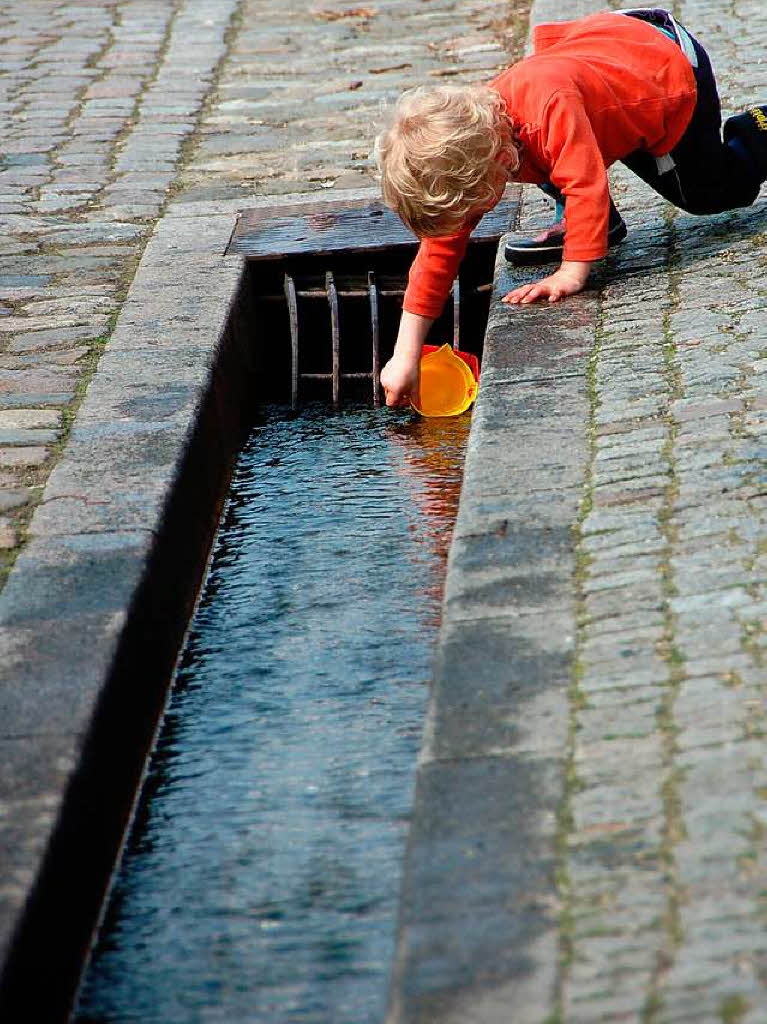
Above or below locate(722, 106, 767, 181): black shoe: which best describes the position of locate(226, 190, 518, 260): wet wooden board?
below

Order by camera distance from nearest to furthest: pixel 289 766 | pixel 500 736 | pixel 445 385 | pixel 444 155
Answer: pixel 500 736 < pixel 289 766 < pixel 444 155 < pixel 445 385

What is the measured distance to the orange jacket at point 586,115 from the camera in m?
3.90

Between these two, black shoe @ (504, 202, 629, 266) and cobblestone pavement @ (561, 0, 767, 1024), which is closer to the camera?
cobblestone pavement @ (561, 0, 767, 1024)

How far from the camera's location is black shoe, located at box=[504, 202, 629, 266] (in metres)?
4.49

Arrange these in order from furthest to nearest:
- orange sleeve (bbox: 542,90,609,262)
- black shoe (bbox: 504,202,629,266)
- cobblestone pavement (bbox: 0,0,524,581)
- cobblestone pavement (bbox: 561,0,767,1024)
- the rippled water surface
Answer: black shoe (bbox: 504,202,629,266)
cobblestone pavement (bbox: 0,0,524,581)
orange sleeve (bbox: 542,90,609,262)
the rippled water surface
cobblestone pavement (bbox: 561,0,767,1024)

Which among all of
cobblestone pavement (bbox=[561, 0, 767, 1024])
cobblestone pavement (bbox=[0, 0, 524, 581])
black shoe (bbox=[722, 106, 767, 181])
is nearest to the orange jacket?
black shoe (bbox=[722, 106, 767, 181])

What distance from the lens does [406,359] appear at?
4059mm

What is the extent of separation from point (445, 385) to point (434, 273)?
0.57 meters

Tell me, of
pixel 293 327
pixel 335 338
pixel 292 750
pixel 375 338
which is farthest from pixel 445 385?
pixel 292 750

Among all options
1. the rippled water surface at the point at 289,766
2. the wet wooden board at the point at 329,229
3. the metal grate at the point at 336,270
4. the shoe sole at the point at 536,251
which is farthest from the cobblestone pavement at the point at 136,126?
the shoe sole at the point at 536,251

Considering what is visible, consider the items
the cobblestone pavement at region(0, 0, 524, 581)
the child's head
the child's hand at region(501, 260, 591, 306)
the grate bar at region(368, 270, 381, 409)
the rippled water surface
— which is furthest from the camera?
the grate bar at region(368, 270, 381, 409)

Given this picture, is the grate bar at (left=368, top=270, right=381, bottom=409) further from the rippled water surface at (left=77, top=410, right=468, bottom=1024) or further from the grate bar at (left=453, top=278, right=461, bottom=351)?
the rippled water surface at (left=77, top=410, right=468, bottom=1024)

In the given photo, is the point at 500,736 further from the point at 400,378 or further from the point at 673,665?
the point at 400,378

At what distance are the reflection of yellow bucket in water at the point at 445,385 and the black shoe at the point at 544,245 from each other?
1.22 ft
